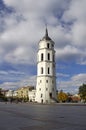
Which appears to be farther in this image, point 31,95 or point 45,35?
point 31,95

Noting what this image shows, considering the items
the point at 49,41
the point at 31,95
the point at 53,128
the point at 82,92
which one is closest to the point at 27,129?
the point at 53,128

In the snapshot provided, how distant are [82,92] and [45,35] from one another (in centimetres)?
3006

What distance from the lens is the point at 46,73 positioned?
106m

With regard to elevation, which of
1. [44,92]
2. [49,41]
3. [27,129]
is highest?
[49,41]

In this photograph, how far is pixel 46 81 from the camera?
4154 inches

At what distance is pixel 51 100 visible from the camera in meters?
104

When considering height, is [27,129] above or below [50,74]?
below

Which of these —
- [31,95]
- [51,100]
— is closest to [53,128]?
[51,100]

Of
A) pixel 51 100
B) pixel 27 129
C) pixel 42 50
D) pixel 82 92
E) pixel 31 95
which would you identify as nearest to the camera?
pixel 27 129

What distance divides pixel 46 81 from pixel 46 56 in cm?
1035

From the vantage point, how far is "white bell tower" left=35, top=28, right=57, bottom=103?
10469 cm

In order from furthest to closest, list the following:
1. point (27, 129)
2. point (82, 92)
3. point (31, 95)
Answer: point (31, 95), point (82, 92), point (27, 129)

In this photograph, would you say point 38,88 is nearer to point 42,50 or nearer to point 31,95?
point 42,50

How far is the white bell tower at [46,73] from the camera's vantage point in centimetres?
10469
